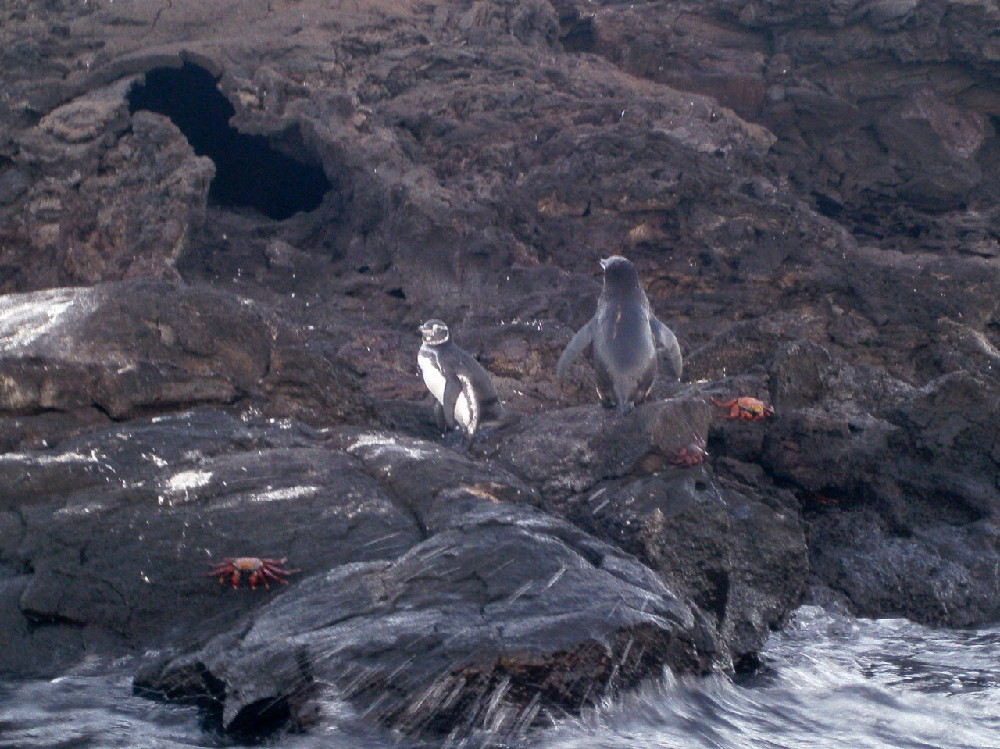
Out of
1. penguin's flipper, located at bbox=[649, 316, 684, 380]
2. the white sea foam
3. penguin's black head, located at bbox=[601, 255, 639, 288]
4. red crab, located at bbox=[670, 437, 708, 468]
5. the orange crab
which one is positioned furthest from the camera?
penguin's black head, located at bbox=[601, 255, 639, 288]

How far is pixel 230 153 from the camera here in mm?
13320

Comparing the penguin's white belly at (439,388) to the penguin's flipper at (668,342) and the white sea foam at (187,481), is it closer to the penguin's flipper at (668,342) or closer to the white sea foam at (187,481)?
the penguin's flipper at (668,342)

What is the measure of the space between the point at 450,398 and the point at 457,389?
0.10m

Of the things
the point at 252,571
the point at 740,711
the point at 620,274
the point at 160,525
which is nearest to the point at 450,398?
the point at 620,274

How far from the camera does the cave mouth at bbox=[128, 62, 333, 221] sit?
12.9 m

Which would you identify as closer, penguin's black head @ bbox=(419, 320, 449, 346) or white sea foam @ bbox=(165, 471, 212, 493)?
white sea foam @ bbox=(165, 471, 212, 493)

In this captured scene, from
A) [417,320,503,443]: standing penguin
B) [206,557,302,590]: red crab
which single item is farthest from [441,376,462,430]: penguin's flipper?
[206,557,302,590]: red crab

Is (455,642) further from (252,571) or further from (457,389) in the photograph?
(457,389)

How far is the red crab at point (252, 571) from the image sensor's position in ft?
14.5

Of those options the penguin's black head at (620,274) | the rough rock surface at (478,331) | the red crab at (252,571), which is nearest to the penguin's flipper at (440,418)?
the rough rock surface at (478,331)

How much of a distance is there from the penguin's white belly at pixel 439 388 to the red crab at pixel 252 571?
3.21 metres

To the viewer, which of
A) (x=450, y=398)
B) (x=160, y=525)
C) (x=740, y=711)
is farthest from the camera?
(x=450, y=398)

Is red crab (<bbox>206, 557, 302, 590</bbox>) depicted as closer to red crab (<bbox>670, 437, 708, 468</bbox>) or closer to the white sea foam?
the white sea foam

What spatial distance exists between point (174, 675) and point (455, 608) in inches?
45.2
